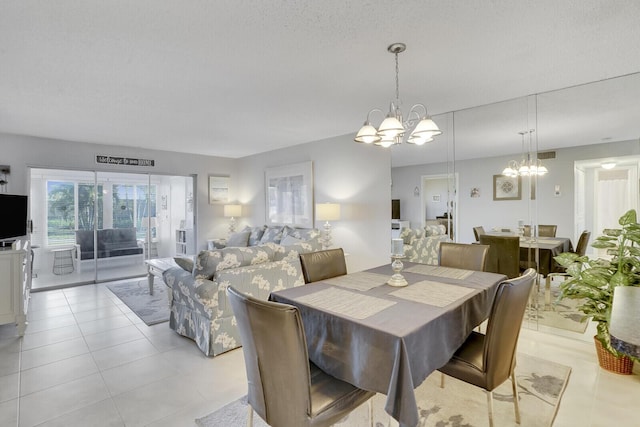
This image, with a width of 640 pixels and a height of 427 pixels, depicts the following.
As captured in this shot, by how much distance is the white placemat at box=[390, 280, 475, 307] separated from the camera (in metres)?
1.75

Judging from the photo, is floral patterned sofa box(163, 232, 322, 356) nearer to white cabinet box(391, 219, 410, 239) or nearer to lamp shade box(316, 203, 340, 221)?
lamp shade box(316, 203, 340, 221)

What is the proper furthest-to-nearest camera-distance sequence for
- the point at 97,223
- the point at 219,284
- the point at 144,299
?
the point at 97,223, the point at 144,299, the point at 219,284

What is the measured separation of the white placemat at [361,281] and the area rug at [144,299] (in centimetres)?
254

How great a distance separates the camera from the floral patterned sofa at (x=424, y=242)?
3768 mm

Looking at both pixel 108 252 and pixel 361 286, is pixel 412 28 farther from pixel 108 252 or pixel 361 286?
pixel 108 252

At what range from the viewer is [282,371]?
129 centimetres

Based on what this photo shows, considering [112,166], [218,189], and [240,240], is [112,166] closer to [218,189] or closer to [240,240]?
[218,189]

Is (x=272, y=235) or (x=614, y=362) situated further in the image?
(x=272, y=235)

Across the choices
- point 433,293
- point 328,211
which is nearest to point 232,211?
point 328,211

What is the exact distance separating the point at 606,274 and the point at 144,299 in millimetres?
5209

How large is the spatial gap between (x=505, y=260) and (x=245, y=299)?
3.22 metres

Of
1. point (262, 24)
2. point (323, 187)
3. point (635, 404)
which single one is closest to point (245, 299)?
point (262, 24)

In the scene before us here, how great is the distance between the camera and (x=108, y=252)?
575 cm

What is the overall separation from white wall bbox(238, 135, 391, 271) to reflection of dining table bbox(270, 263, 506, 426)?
7.70 feet
